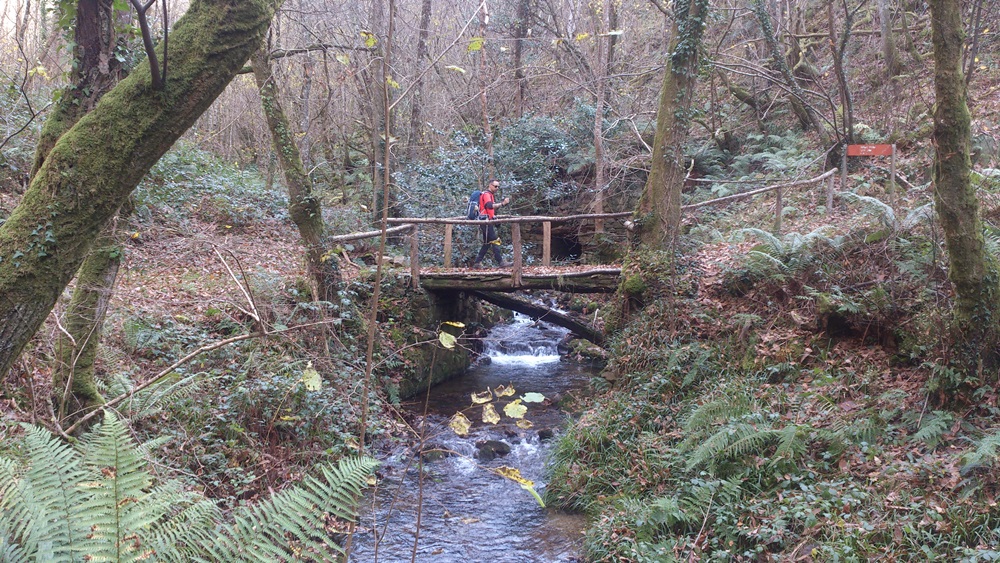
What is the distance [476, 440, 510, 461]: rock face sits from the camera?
876 centimetres

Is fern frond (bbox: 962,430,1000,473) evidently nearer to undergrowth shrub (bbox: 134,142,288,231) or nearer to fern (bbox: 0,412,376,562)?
fern (bbox: 0,412,376,562)

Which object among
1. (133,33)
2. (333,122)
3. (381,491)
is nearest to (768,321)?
(381,491)

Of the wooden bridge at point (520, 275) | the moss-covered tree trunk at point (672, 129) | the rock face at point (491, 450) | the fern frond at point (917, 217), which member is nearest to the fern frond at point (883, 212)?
the fern frond at point (917, 217)

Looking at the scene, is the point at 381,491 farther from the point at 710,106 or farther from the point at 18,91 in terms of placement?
the point at 710,106

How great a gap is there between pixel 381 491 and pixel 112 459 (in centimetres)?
555

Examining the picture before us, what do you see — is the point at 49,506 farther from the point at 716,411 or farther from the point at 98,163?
the point at 716,411

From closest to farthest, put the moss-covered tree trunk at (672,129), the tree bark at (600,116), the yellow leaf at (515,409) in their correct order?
the yellow leaf at (515,409) → the moss-covered tree trunk at (672,129) → the tree bark at (600,116)

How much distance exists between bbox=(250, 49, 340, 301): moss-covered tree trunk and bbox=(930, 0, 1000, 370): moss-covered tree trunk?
24.2 ft

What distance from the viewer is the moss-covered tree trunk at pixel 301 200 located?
902cm

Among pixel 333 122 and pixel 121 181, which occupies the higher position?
pixel 333 122

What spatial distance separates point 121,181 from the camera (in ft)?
7.87

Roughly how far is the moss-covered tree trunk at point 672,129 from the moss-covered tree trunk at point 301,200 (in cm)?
512

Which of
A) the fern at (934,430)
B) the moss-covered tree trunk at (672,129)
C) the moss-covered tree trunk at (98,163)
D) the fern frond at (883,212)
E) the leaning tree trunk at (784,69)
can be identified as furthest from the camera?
the leaning tree trunk at (784,69)

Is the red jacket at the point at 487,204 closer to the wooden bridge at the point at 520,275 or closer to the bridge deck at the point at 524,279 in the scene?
the wooden bridge at the point at 520,275
